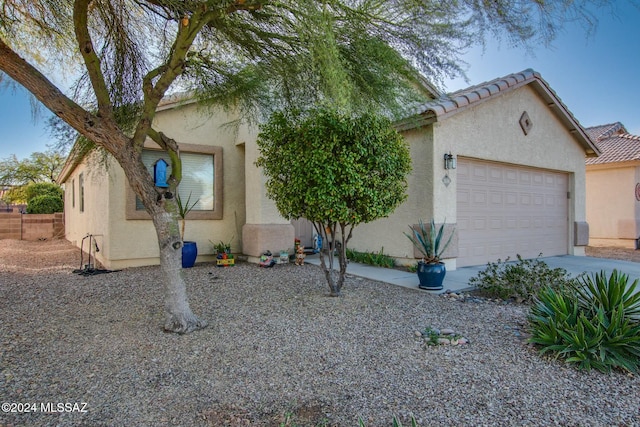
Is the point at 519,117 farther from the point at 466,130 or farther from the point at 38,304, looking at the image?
the point at 38,304

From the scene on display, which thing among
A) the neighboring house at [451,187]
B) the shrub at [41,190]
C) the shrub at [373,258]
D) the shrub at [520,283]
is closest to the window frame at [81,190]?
the neighboring house at [451,187]

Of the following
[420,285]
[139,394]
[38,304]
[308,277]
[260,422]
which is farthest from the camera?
[308,277]

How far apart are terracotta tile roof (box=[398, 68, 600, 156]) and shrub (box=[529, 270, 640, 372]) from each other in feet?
11.3

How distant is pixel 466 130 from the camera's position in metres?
8.78

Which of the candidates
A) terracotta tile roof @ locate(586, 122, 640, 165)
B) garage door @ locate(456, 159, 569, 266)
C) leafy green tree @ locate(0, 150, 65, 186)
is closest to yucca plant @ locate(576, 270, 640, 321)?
garage door @ locate(456, 159, 569, 266)

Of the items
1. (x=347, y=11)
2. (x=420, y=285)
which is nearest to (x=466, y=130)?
(x=420, y=285)

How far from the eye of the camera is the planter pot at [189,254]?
889cm

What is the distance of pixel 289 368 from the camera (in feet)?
11.7

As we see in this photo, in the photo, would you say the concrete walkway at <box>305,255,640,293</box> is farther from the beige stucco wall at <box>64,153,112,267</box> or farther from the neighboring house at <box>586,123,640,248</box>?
the neighboring house at <box>586,123,640,248</box>

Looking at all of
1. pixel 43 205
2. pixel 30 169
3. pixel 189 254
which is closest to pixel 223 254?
pixel 189 254

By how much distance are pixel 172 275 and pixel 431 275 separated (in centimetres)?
416

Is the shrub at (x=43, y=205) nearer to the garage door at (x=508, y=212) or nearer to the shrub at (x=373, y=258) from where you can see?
the shrub at (x=373, y=258)

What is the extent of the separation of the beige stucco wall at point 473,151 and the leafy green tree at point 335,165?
9.70ft

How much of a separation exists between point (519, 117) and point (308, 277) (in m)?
7.00
